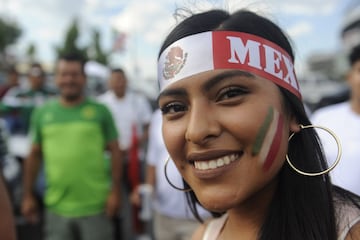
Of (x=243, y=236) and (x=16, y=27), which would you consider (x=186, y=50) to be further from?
(x=16, y=27)

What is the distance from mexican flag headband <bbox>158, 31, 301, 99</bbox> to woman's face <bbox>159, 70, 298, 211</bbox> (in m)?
0.03

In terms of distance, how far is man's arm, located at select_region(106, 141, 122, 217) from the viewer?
11.0 ft

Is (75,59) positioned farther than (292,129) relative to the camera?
Yes

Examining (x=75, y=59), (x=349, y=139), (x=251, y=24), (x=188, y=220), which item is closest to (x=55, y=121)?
(x=75, y=59)

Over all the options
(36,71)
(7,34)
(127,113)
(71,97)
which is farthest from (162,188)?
(7,34)

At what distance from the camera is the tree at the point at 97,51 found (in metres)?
43.5

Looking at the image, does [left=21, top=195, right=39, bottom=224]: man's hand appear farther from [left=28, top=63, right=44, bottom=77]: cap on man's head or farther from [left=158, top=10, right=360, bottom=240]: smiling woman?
[left=28, top=63, right=44, bottom=77]: cap on man's head

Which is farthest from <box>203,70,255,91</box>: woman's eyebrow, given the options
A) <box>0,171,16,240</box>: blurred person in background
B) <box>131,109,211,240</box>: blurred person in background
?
<box>131,109,211,240</box>: blurred person in background

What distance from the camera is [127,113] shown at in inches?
202

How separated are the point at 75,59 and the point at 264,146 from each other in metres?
2.77

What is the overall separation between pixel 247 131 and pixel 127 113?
13.8 ft

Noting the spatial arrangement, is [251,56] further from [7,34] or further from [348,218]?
[7,34]

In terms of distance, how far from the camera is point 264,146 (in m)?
1.03

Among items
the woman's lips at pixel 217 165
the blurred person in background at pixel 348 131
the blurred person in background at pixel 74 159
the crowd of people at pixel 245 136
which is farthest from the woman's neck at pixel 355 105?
the blurred person in background at pixel 74 159
